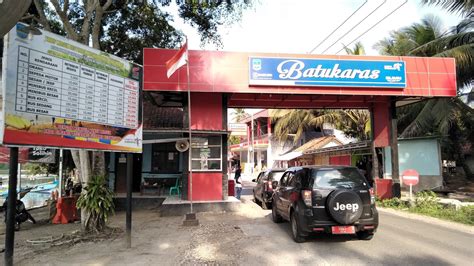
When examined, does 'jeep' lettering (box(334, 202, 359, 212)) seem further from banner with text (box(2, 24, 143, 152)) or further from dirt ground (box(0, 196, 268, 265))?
banner with text (box(2, 24, 143, 152))

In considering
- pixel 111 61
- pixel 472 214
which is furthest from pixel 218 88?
pixel 472 214

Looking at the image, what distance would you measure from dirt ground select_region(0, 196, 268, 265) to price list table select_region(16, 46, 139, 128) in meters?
2.65

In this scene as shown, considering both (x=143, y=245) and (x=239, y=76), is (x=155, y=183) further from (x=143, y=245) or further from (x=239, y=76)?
(x=143, y=245)

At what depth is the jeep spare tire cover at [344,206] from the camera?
24.0 feet

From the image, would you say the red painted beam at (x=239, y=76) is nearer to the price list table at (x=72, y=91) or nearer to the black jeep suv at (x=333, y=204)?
the price list table at (x=72, y=91)

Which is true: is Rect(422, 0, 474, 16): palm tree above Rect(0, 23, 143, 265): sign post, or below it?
above

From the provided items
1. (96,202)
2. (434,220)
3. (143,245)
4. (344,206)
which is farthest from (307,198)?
(434,220)

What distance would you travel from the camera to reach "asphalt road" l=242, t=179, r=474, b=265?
6.54 m

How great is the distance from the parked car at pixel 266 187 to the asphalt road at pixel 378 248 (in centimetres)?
442

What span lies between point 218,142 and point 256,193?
389cm

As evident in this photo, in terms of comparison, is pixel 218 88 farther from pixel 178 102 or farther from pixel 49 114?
pixel 49 114

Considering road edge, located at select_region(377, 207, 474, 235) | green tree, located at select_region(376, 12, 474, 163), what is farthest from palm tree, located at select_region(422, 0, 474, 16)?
road edge, located at select_region(377, 207, 474, 235)

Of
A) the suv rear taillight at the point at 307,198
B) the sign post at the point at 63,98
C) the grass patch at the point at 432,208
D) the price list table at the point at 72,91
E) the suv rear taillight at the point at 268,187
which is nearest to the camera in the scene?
the sign post at the point at 63,98

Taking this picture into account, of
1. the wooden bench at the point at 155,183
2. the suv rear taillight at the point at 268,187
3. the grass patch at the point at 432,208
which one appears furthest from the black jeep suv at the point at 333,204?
the wooden bench at the point at 155,183
